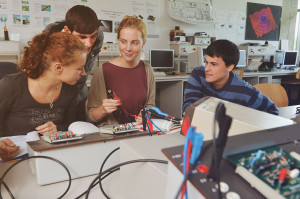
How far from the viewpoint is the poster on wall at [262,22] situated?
4797 millimetres

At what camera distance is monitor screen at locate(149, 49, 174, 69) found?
371 cm

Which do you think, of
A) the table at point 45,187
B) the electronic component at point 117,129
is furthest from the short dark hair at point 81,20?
the table at point 45,187

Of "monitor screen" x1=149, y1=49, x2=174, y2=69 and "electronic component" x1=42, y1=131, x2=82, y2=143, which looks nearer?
"electronic component" x1=42, y1=131, x2=82, y2=143

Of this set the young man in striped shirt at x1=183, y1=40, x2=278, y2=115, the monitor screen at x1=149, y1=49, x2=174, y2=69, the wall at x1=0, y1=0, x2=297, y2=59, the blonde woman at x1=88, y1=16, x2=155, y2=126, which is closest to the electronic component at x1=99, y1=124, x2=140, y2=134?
the blonde woman at x1=88, y1=16, x2=155, y2=126

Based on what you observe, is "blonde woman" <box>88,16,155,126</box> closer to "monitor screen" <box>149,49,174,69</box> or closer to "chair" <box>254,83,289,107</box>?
"chair" <box>254,83,289,107</box>

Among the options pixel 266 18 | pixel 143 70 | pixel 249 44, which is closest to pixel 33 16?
pixel 143 70

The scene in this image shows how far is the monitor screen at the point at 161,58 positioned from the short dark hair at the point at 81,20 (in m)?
2.35

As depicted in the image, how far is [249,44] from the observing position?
4.64 meters

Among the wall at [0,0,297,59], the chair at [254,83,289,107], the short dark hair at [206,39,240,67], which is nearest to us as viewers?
the short dark hair at [206,39,240,67]

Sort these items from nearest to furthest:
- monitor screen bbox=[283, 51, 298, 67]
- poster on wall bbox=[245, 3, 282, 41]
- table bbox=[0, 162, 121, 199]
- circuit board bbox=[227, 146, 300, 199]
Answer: circuit board bbox=[227, 146, 300, 199]
table bbox=[0, 162, 121, 199]
poster on wall bbox=[245, 3, 282, 41]
monitor screen bbox=[283, 51, 298, 67]

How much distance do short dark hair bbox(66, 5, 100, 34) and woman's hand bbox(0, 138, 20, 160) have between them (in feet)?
2.38

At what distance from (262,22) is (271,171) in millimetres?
5280

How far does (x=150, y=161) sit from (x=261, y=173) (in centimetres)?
27

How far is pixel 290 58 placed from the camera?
500cm
